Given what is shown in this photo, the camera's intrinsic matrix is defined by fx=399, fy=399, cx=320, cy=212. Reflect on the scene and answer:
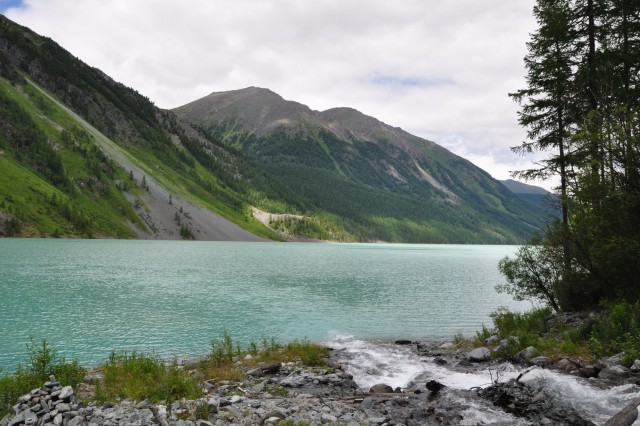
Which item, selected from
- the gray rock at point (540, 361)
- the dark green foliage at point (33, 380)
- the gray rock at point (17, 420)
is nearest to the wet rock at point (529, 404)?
the gray rock at point (540, 361)

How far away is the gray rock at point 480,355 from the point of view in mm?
23703

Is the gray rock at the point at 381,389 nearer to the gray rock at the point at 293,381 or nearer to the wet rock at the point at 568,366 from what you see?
the gray rock at the point at 293,381

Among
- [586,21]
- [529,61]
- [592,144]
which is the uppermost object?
[586,21]

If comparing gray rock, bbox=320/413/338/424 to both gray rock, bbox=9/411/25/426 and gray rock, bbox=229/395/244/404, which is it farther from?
gray rock, bbox=9/411/25/426

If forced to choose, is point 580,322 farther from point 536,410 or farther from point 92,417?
point 92,417

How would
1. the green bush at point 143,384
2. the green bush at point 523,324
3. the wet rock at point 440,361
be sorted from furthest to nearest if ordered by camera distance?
the green bush at point 523,324 → the wet rock at point 440,361 → the green bush at point 143,384

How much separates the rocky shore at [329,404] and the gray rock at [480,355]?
125 inches

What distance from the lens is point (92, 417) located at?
13055 millimetres

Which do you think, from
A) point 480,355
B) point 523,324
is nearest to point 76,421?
point 480,355

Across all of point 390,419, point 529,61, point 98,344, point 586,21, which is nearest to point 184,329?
point 98,344

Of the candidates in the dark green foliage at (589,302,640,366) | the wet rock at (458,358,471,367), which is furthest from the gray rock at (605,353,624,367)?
the wet rock at (458,358,471,367)

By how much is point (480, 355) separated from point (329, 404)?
12640 mm

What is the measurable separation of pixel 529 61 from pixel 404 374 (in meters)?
24.3

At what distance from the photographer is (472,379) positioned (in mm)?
20094
